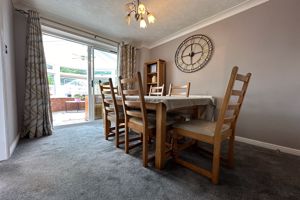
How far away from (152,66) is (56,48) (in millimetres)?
2865

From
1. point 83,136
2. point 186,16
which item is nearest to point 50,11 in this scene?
point 83,136

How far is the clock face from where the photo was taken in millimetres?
2619

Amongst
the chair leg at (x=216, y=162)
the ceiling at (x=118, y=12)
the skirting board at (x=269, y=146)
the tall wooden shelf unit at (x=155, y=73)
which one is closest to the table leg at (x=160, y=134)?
the chair leg at (x=216, y=162)

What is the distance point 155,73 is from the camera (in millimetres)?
3541

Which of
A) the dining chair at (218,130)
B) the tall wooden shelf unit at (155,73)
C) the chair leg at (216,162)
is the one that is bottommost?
the chair leg at (216,162)

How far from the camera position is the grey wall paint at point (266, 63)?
1743mm

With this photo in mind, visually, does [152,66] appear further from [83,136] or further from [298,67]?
[298,67]

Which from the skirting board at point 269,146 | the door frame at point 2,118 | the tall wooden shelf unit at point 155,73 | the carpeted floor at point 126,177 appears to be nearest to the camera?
the carpeted floor at point 126,177

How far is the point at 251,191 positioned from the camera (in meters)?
1.05

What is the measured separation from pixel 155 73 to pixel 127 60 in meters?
0.86

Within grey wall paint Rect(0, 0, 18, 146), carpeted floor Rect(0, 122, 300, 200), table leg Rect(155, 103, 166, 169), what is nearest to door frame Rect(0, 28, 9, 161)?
grey wall paint Rect(0, 0, 18, 146)

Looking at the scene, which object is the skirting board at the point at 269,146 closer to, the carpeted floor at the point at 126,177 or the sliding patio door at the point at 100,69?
the carpeted floor at the point at 126,177

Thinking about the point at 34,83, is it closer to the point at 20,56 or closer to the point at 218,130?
the point at 20,56

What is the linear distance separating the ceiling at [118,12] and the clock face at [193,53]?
0.36 meters
